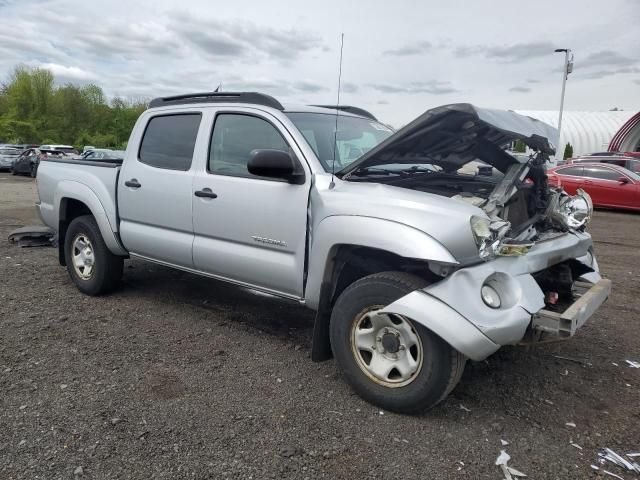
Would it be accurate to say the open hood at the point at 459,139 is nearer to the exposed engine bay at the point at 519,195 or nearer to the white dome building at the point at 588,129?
the exposed engine bay at the point at 519,195

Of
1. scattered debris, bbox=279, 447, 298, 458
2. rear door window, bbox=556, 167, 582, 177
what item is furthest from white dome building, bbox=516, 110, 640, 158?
scattered debris, bbox=279, 447, 298, 458

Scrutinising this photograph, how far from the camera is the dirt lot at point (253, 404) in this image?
8.94 feet

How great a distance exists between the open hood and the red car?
428 inches

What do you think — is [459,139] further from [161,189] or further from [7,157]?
[7,157]

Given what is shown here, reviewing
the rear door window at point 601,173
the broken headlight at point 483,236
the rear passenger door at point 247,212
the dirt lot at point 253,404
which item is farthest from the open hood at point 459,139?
the rear door window at point 601,173

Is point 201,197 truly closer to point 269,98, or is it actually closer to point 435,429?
point 269,98

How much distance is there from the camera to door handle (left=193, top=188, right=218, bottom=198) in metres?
4.10

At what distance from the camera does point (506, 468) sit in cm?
271

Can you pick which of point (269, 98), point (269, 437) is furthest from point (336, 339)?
point (269, 98)

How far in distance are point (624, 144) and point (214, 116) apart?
4346cm

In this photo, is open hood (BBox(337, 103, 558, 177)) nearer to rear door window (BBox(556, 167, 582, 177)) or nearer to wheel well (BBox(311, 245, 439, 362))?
wheel well (BBox(311, 245, 439, 362))

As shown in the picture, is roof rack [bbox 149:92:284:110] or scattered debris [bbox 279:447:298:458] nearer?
scattered debris [bbox 279:447:298:458]

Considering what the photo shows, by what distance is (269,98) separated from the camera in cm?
407

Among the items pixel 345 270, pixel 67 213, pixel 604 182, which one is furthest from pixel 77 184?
pixel 604 182
